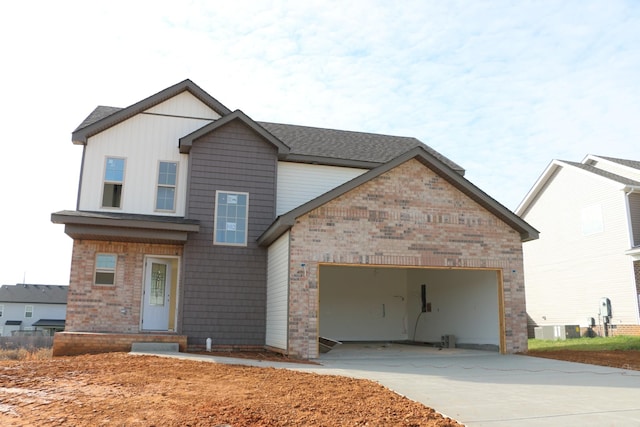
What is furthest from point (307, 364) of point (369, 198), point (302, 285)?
point (369, 198)

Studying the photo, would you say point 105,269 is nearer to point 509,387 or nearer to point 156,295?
point 156,295

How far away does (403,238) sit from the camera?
46.8ft

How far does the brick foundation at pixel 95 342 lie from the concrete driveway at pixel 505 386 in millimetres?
1518

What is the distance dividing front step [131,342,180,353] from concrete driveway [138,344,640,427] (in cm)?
127

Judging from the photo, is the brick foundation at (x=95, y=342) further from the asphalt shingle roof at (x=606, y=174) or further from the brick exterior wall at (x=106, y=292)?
the asphalt shingle roof at (x=606, y=174)

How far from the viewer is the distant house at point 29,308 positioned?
5019cm

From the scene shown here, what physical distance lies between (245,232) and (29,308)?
4390cm

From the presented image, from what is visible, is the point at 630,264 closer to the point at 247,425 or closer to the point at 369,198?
the point at 369,198

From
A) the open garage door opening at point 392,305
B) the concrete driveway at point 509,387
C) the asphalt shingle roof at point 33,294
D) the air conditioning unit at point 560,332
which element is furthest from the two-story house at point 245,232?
the asphalt shingle roof at point 33,294

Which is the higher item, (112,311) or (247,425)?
(112,311)

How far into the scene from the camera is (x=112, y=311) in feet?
51.4

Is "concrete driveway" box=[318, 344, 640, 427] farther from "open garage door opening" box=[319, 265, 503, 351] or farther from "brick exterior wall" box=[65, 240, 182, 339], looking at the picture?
"brick exterior wall" box=[65, 240, 182, 339]

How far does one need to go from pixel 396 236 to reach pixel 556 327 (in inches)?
463

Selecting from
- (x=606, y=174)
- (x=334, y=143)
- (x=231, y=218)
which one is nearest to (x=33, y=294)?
(x=334, y=143)
